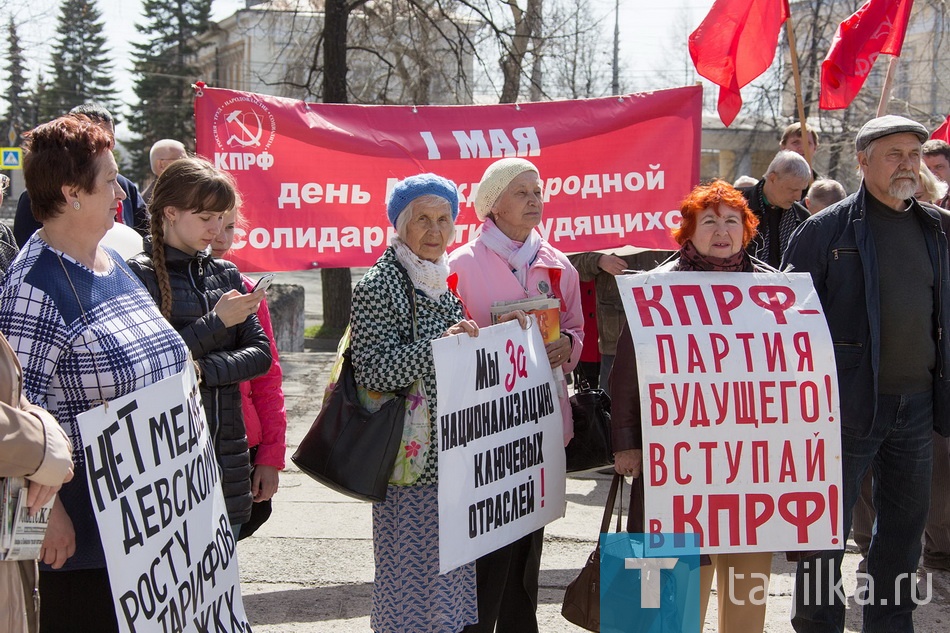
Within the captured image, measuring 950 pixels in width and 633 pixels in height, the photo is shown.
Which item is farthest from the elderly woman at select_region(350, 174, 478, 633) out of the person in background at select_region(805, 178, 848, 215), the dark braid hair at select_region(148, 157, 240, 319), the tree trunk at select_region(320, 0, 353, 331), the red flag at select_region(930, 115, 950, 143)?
the tree trunk at select_region(320, 0, 353, 331)

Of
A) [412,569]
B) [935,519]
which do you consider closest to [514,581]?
[412,569]

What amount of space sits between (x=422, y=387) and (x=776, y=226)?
10.1 feet

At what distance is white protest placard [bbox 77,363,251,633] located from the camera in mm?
2387

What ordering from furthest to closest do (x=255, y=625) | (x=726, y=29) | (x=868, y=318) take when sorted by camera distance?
(x=726, y=29), (x=255, y=625), (x=868, y=318)

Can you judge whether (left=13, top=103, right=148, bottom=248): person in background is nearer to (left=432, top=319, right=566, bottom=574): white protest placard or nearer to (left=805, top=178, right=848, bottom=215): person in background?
(left=432, top=319, right=566, bottom=574): white protest placard

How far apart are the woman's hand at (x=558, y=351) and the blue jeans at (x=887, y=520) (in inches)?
44.7

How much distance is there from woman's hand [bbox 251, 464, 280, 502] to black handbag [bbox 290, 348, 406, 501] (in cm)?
24

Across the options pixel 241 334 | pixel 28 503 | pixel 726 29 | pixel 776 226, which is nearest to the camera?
pixel 28 503

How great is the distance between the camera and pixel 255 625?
403 cm

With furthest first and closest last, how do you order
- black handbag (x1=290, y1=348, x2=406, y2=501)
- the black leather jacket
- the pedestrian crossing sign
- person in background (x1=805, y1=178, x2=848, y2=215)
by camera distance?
the pedestrian crossing sign
person in background (x1=805, y1=178, x2=848, y2=215)
the black leather jacket
black handbag (x1=290, y1=348, x2=406, y2=501)

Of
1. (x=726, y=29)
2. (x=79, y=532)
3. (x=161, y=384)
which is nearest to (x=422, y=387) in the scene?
(x=161, y=384)

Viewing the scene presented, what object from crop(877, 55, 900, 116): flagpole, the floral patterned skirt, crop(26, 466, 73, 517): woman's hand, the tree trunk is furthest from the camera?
the tree trunk

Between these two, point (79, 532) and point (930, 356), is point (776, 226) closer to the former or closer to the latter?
point (930, 356)

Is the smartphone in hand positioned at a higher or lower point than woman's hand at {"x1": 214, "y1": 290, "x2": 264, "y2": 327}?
higher
